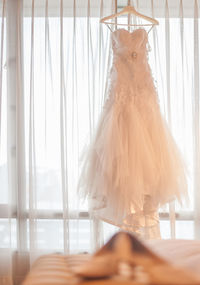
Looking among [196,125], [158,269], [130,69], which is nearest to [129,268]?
[158,269]

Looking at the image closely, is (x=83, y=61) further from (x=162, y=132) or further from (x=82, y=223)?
(x=82, y=223)

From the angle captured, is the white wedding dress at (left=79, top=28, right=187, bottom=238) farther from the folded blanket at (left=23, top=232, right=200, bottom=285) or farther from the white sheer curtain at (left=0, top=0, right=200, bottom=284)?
the folded blanket at (left=23, top=232, right=200, bottom=285)

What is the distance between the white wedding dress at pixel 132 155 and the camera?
230 cm

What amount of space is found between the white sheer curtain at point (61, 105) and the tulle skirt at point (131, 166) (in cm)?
48

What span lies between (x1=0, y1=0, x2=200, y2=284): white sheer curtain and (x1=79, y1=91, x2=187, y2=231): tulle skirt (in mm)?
477

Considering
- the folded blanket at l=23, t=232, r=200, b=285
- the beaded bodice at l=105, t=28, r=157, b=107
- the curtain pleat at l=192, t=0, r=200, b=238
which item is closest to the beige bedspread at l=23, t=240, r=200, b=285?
the folded blanket at l=23, t=232, r=200, b=285

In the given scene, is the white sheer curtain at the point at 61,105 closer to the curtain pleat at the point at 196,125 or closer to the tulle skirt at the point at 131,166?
the curtain pleat at the point at 196,125

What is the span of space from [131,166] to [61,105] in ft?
2.91

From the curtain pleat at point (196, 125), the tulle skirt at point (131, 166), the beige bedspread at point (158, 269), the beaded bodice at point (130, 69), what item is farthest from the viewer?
the curtain pleat at point (196, 125)

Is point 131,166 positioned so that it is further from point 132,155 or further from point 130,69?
point 130,69

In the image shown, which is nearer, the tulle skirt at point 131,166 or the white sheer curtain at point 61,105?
the tulle skirt at point 131,166

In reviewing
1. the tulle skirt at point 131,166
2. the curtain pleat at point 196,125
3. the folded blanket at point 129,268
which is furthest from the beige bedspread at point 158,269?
the curtain pleat at point 196,125

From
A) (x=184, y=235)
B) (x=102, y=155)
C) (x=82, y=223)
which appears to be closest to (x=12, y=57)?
(x=102, y=155)

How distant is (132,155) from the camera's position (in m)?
2.30
